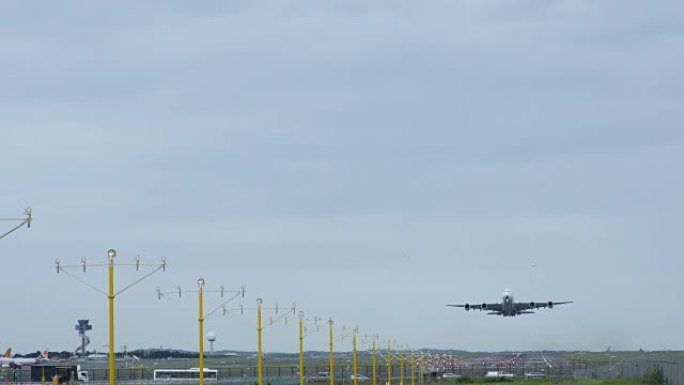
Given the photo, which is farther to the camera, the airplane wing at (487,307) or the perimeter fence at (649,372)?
the airplane wing at (487,307)

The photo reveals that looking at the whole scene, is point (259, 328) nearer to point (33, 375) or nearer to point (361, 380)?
point (33, 375)

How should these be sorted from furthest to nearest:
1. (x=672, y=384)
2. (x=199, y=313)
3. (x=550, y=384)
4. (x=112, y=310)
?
(x=550, y=384) < (x=672, y=384) < (x=199, y=313) < (x=112, y=310)

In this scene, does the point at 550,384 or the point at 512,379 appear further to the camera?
the point at 512,379

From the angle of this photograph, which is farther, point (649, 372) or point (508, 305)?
point (508, 305)

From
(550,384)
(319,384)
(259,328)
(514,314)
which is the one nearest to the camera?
(259,328)

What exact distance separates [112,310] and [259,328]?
33.3 m

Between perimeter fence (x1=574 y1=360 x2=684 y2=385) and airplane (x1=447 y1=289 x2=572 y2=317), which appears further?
airplane (x1=447 y1=289 x2=572 y2=317)

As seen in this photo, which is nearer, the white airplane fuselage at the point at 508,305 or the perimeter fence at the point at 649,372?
the perimeter fence at the point at 649,372

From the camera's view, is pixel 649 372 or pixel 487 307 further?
pixel 487 307

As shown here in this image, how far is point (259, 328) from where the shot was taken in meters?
89.7

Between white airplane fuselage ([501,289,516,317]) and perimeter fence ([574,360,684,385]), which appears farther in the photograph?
white airplane fuselage ([501,289,516,317])

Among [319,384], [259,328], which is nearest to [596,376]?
[319,384]

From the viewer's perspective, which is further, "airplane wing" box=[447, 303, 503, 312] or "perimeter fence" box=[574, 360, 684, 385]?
"airplane wing" box=[447, 303, 503, 312]

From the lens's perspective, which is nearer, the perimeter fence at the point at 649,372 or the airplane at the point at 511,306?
the perimeter fence at the point at 649,372
